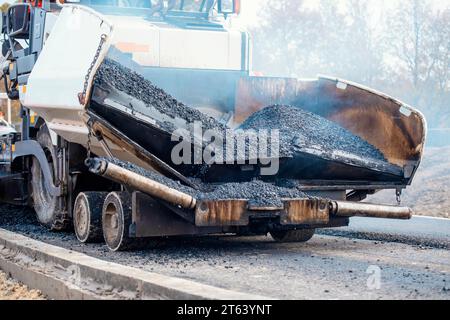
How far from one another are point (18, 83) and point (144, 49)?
183cm

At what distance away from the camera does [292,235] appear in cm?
859

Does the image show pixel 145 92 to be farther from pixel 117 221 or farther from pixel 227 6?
pixel 227 6

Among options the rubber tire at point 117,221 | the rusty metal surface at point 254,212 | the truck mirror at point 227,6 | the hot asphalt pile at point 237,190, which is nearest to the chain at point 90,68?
the hot asphalt pile at point 237,190

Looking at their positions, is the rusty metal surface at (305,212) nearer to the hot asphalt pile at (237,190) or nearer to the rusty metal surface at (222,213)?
the hot asphalt pile at (237,190)

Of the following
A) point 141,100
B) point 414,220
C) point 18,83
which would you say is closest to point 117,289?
point 141,100

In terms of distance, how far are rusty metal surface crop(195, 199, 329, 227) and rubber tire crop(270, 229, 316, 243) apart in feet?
3.39

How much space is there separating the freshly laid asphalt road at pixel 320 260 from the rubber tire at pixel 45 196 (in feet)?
0.48

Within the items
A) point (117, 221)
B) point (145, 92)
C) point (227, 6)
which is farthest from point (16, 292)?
point (227, 6)

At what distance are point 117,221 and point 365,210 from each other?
7.79 ft

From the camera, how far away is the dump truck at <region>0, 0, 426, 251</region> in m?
7.13

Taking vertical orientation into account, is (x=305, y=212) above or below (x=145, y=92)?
below

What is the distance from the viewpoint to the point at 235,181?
767 centimetres

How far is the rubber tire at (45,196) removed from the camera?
29.5 feet

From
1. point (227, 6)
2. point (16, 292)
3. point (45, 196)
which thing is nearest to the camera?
point (16, 292)
